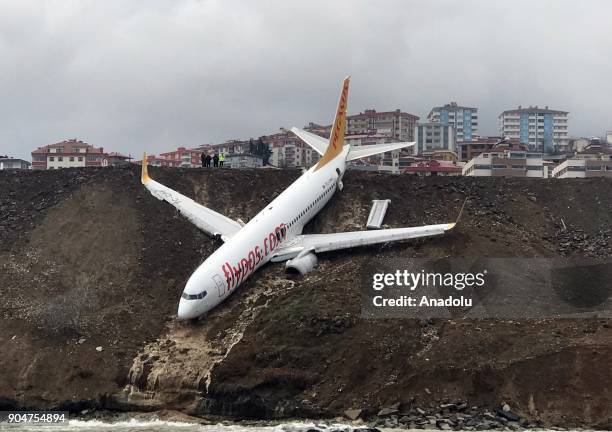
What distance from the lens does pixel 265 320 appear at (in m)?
39.8

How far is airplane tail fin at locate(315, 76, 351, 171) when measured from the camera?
55938 millimetres

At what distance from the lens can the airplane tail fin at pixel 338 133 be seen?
184 feet

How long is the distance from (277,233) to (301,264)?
115 inches

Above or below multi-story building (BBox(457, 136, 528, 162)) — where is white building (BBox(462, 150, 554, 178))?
below

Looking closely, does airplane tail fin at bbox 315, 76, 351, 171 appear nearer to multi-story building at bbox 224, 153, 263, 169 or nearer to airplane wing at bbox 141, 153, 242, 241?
airplane wing at bbox 141, 153, 242, 241

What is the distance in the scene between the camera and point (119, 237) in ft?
166

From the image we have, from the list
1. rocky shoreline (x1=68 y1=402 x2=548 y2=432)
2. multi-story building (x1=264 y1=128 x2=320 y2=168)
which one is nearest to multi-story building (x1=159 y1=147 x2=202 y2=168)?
multi-story building (x1=264 y1=128 x2=320 y2=168)

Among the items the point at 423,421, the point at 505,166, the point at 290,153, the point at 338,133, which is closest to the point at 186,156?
the point at 290,153

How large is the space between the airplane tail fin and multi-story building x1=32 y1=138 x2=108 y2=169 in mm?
68439

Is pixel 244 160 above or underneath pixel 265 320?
above

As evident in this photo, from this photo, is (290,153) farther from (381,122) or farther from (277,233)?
(277,233)

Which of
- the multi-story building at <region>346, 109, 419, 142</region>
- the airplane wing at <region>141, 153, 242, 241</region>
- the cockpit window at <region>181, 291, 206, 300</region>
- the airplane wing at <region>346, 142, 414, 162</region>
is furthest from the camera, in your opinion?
the multi-story building at <region>346, 109, 419, 142</region>

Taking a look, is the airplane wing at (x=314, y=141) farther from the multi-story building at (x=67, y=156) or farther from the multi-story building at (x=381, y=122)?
the multi-story building at (x=381, y=122)

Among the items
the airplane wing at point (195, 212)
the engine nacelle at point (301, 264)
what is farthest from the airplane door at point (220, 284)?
the airplane wing at point (195, 212)
